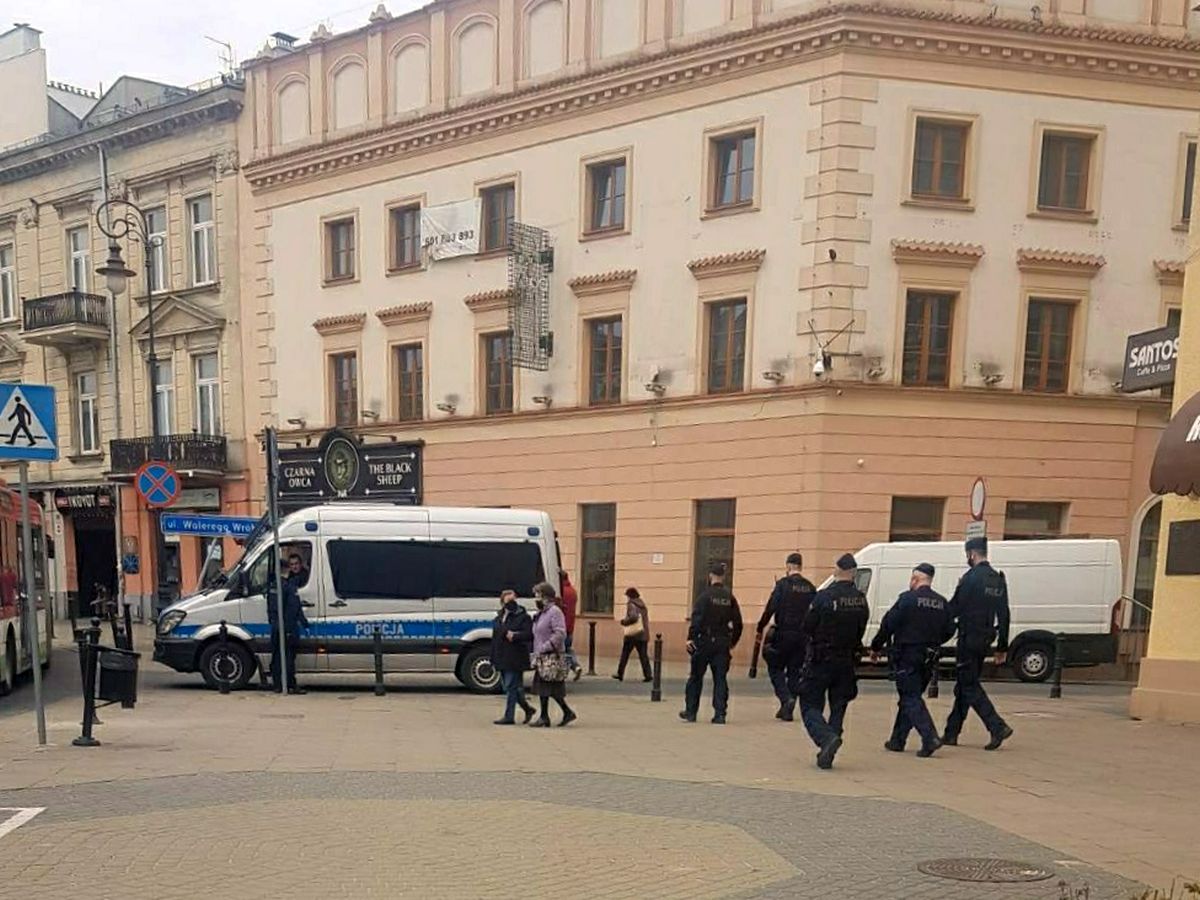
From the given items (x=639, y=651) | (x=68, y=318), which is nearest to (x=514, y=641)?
(x=639, y=651)

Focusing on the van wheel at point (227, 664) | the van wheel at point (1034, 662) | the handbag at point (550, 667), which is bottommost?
the van wheel at point (1034, 662)

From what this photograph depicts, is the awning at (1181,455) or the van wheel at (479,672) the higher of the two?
the awning at (1181,455)

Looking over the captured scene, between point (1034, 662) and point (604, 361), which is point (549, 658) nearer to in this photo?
point (1034, 662)

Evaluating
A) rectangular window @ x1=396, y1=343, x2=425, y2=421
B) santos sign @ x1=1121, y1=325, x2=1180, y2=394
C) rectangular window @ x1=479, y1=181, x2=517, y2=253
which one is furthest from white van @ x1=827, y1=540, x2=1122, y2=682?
rectangular window @ x1=396, y1=343, x2=425, y2=421

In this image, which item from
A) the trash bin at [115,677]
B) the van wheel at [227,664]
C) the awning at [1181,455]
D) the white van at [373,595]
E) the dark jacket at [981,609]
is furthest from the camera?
the white van at [373,595]

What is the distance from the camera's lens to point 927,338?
731 inches

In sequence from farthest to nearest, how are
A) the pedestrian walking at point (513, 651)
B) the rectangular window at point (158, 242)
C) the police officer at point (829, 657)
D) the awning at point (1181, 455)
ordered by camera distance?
the rectangular window at point (158, 242) → the pedestrian walking at point (513, 651) → the awning at point (1181, 455) → the police officer at point (829, 657)

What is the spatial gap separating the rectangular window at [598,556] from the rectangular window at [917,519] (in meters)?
5.57

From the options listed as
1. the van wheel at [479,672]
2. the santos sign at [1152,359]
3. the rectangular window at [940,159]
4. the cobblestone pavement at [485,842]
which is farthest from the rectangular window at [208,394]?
the santos sign at [1152,359]

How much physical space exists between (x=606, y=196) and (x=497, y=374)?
15.2 ft

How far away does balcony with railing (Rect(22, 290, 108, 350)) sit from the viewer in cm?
3014

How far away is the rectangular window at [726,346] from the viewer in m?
19.4

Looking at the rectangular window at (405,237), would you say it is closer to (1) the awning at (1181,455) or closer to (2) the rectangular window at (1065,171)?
(2) the rectangular window at (1065,171)

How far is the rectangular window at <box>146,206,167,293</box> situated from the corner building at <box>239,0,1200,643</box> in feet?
39.0
